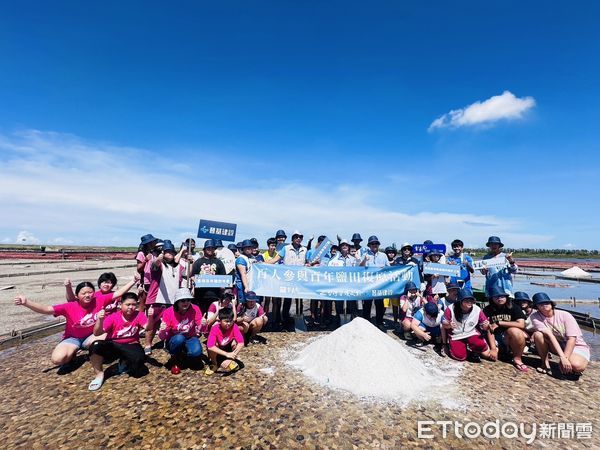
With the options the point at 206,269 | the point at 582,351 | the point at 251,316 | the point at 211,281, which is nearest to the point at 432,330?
the point at 582,351

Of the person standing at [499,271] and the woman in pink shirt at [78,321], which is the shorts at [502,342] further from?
the woman in pink shirt at [78,321]

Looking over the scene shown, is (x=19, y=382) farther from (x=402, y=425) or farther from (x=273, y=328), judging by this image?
(x=402, y=425)

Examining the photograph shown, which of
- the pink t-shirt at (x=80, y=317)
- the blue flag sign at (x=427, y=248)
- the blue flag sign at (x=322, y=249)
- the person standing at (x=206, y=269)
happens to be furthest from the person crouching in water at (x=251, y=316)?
the blue flag sign at (x=427, y=248)

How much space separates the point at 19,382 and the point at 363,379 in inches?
213

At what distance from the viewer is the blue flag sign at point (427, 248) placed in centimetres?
839

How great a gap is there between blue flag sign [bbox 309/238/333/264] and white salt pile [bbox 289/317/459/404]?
3092 millimetres

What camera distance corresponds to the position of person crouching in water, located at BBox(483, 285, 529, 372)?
5.61m

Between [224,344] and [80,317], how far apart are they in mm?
2438

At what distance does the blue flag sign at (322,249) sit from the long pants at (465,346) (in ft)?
12.6

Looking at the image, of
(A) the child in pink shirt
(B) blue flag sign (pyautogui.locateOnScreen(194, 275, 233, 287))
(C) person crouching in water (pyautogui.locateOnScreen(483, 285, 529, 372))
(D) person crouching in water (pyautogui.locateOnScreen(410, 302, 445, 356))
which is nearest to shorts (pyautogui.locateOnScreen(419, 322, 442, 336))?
(D) person crouching in water (pyautogui.locateOnScreen(410, 302, 445, 356))

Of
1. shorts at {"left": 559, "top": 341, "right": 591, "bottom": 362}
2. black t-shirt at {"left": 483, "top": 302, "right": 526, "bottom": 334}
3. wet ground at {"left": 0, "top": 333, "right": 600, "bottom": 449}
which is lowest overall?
wet ground at {"left": 0, "top": 333, "right": 600, "bottom": 449}

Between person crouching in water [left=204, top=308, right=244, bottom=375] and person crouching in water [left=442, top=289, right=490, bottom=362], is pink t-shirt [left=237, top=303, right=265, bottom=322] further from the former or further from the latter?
person crouching in water [left=442, top=289, right=490, bottom=362]

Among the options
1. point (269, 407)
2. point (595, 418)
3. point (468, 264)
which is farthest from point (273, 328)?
point (595, 418)

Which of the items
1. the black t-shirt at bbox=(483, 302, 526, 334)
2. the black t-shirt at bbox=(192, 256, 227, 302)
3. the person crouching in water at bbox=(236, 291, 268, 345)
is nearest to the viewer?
the black t-shirt at bbox=(483, 302, 526, 334)
